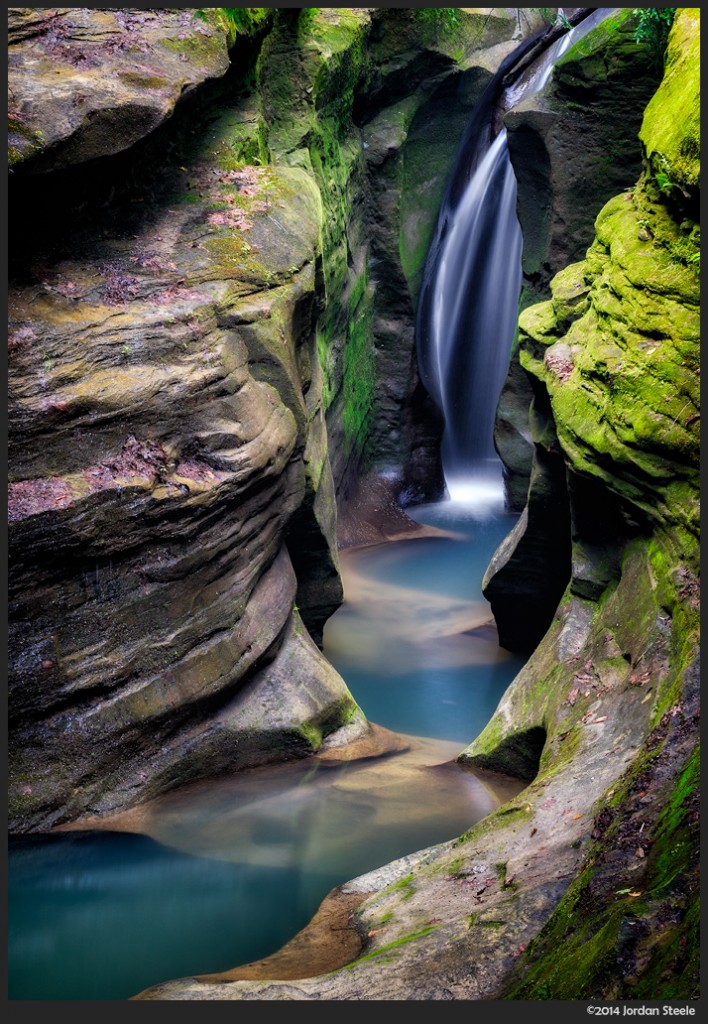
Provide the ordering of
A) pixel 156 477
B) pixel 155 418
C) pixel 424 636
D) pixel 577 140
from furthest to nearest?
pixel 577 140, pixel 424 636, pixel 155 418, pixel 156 477

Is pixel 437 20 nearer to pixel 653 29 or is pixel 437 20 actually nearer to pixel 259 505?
pixel 653 29

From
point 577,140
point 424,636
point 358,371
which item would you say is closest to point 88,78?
point 424,636

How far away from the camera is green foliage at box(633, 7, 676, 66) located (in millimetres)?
12125

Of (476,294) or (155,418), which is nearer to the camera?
(155,418)

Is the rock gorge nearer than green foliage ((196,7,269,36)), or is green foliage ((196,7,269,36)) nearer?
the rock gorge

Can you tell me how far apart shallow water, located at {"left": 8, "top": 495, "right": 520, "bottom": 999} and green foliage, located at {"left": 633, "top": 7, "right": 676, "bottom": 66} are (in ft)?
28.3

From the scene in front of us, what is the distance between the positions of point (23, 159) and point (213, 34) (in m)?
2.73

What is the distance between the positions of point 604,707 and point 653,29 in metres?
9.47

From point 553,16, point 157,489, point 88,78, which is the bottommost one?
point 157,489

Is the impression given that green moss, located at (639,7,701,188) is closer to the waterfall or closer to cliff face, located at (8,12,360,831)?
cliff face, located at (8,12,360,831)

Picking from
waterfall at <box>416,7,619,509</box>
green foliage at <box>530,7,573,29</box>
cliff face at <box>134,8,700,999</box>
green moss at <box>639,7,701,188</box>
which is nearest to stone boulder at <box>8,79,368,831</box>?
cliff face at <box>134,8,700,999</box>

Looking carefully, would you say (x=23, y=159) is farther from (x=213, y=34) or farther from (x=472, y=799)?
(x=472, y=799)

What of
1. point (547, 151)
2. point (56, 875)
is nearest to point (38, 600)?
point (56, 875)

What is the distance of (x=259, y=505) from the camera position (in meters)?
8.82
